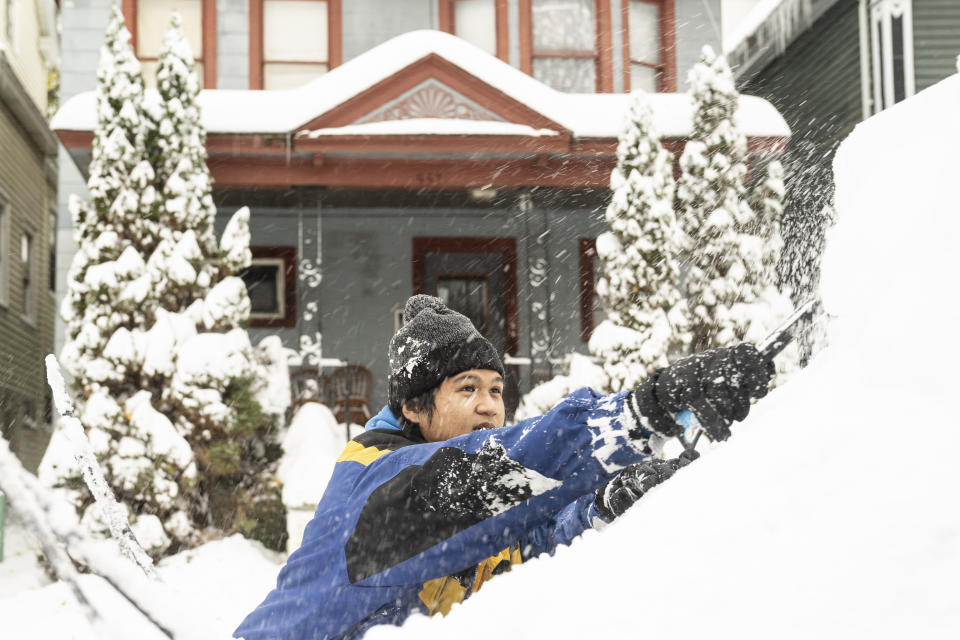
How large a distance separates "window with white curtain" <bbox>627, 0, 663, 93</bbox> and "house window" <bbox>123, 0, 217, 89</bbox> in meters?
5.71

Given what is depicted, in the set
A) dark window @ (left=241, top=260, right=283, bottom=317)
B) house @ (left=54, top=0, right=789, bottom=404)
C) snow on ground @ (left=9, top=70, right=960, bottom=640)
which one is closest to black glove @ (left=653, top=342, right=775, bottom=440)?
snow on ground @ (left=9, top=70, right=960, bottom=640)

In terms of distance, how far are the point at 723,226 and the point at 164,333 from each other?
5518 millimetres

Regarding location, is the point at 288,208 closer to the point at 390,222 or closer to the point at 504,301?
the point at 390,222

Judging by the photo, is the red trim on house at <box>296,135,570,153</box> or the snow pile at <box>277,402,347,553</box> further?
the red trim on house at <box>296,135,570,153</box>

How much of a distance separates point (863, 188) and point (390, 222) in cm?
1141

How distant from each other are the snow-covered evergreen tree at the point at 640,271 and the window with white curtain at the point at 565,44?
3487mm

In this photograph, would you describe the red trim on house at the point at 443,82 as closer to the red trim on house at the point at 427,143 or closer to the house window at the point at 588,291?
the red trim on house at the point at 427,143

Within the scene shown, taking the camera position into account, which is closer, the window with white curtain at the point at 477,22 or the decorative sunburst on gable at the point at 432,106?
the decorative sunburst on gable at the point at 432,106

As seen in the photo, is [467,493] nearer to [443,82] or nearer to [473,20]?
[443,82]

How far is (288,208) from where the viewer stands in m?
12.1

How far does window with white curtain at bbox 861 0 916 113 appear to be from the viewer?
11859 millimetres

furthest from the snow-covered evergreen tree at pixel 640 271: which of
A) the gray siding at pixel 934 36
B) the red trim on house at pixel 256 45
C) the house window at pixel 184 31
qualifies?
the house window at pixel 184 31

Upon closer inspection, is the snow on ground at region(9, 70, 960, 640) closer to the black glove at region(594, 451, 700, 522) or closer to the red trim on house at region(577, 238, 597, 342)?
the black glove at region(594, 451, 700, 522)

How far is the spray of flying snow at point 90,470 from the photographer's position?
2.20 meters
